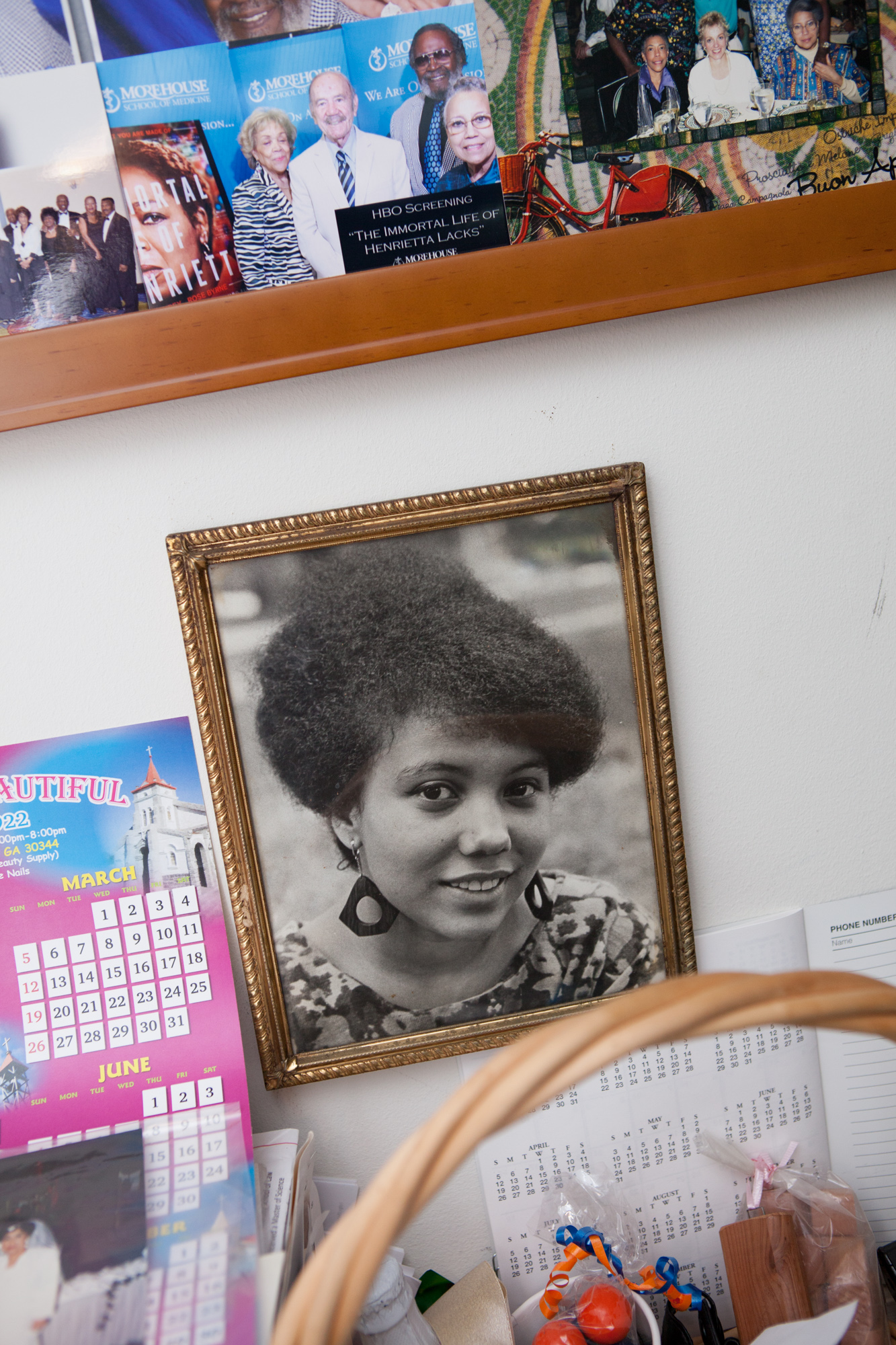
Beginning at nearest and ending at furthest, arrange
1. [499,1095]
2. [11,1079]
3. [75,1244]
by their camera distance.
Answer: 1. [499,1095]
2. [75,1244]
3. [11,1079]

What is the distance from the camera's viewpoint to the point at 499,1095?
1.38ft

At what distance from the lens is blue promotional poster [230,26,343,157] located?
0.67 meters

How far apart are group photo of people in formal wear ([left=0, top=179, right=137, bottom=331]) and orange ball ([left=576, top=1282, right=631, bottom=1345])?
89 cm

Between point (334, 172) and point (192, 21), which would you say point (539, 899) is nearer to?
point (334, 172)

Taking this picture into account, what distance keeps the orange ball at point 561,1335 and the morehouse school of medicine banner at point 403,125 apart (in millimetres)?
879

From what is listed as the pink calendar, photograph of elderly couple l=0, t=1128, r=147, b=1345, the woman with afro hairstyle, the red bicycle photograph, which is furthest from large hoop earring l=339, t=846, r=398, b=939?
the red bicycle photograph

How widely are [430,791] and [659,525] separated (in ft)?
1.05

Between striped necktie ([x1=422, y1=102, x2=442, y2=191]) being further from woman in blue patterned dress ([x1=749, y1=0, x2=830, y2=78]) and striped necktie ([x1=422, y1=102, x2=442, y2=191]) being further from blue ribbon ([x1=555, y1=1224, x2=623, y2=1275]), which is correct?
blue ribbon ([x1=555, y1=1224, x2=623, y2=1275])

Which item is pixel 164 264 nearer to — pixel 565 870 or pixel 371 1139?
pixel 565 870

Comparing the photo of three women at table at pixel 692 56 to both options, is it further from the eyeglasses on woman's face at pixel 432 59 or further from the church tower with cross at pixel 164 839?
the church tower with cross at pixel 164 839

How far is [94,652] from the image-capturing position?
0.76m

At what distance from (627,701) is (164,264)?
538 millimetres

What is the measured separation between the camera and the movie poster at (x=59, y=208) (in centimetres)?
67

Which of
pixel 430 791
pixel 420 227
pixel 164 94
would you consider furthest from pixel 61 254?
pixel 430 791
